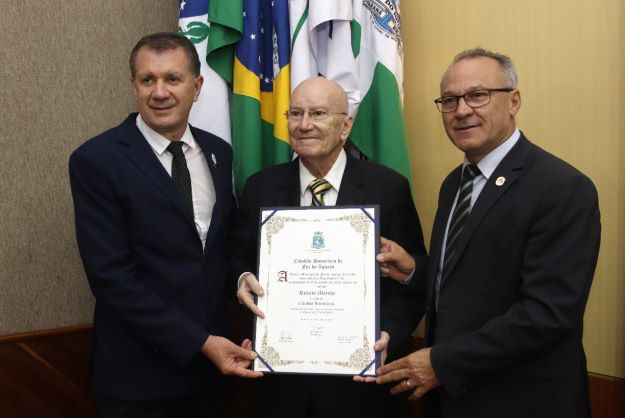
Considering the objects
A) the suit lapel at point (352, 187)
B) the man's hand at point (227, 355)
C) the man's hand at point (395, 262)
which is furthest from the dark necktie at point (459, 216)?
the man's hand at point (227, 355)

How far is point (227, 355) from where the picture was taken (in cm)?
202

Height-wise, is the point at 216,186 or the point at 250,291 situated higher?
the point at 216,186

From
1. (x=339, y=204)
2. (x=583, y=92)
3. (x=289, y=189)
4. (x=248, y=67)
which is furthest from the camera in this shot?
(x=248, y=67)

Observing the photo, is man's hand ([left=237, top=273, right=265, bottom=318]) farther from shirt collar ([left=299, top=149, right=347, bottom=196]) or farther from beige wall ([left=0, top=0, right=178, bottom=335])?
beige wall ([left=0, top=0, right=178, bottom=335])

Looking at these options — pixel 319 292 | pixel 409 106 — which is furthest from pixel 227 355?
pixel 409 106

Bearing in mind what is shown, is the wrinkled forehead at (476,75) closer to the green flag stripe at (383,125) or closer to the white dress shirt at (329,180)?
the white dress shirt at (329,180)

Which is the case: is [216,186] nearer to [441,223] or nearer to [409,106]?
[441,223]

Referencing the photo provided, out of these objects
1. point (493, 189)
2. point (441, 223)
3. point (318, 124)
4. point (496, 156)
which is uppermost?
point (318, 124)

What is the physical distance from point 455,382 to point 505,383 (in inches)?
6.3

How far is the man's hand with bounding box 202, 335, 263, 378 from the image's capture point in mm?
1983

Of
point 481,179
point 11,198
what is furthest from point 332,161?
point 11,198

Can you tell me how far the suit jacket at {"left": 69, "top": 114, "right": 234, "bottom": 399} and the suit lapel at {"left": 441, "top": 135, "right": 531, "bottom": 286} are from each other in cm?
94

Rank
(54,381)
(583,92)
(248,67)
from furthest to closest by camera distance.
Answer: (248,67) < (54,381) < (583,92)

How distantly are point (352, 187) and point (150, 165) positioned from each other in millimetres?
754
